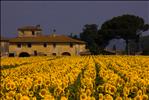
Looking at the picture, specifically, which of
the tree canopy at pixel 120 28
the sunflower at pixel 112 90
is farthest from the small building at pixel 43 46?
the sunflower at pixel 112 90

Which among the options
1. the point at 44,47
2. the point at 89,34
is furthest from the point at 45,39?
the point at 89,34

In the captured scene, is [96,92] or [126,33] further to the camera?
[126,33]

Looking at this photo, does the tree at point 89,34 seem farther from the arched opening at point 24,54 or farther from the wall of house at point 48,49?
the arched opening at point 24,54

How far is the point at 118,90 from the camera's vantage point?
43.0 ft

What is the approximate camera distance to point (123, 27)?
9219cm

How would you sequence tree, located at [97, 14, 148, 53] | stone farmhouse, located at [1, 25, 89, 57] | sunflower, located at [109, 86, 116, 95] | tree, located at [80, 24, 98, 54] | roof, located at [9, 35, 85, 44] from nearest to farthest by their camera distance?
1. sunflower, located at [109, 86, 116, 95]
2. stone farmhouse, located at [1, 25, 89, 57]
3. roof, located at [9, 35, 85, 44]
4. tree, located at [97, 14, 148, 53]
5. tree, located at [80, 24, 98, 54]

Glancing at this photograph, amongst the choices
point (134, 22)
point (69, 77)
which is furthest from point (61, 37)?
point (69, 77)

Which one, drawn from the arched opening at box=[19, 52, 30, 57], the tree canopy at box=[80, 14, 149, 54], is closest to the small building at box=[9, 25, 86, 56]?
the arched opening at box=[19, 52, 30, 57]

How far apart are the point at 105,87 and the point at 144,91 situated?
108 cm

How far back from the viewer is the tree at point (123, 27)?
90.9m

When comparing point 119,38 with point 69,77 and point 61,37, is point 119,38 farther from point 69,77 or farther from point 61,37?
point 69,77

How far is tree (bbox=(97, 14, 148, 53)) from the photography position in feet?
298

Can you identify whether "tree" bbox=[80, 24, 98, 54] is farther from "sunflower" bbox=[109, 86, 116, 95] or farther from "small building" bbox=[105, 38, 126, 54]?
"sunflower" bbox=[109, 86, 116, 95]

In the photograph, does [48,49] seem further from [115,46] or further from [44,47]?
[115,46]
